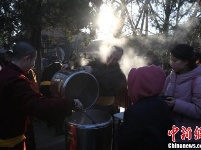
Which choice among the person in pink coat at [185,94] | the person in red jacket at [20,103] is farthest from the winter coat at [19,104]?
the person in pink coat at [185,94]

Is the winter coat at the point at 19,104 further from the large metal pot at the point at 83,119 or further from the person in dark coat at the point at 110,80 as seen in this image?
the person in dark coat at the point at 110,80

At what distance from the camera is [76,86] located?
3.38 metres

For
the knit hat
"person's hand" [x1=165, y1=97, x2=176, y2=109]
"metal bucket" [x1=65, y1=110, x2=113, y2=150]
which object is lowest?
"metal bucket" [x1=65, y1=110, x2=113, y2=150]

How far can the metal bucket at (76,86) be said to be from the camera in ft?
9.92

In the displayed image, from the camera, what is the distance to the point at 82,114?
3418 millimetres

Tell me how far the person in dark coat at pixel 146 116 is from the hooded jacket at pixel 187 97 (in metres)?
0.72

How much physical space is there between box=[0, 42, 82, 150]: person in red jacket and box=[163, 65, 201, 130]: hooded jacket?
43.3 inches

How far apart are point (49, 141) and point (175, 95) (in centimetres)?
335

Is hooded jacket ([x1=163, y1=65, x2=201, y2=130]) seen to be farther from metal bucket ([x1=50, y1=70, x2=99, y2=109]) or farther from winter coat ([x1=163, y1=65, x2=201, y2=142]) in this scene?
metal bucket ([x1=50, y1=70, x2=99, y2=109])

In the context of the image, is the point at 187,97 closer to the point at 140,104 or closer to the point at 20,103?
the point at 140,104

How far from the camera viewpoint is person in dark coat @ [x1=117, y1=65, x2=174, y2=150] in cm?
195

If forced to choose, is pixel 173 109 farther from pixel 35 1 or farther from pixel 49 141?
pixel 35 1

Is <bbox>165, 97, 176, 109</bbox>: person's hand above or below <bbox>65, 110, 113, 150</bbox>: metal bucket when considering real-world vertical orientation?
above

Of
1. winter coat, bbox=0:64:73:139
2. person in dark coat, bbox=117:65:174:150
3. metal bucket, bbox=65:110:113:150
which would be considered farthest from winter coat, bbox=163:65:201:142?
winter coat, bbox=0:64:73:139
